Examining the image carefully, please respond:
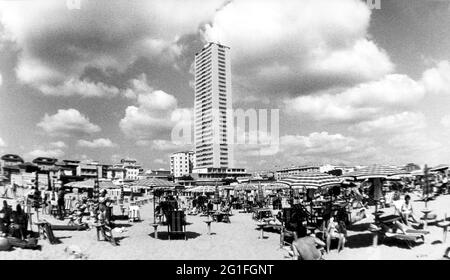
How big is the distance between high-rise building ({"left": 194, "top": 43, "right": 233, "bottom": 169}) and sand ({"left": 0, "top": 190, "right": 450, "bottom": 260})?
129m

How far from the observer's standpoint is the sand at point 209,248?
810cm

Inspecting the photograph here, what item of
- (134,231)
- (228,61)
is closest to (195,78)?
(228,61)

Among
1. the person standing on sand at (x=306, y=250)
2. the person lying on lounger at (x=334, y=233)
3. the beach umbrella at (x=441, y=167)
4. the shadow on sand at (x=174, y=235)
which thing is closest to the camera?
the person standing on sand at (x=306, y=250)

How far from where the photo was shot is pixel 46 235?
34.5ft

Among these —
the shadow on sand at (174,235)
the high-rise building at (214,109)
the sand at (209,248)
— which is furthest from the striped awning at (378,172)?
the high-rise building at (214,109)

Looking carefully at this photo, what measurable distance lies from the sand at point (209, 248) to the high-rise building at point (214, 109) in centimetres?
12890

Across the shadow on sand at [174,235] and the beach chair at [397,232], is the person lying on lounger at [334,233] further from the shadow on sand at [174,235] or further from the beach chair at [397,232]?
the shadow on sand at [174,235]

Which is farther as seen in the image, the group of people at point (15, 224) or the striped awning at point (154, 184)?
the striped awning at point (154, 184)

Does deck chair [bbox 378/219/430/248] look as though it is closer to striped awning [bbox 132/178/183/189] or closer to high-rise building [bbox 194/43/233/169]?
striped awning [bbox 132/178/183/189]

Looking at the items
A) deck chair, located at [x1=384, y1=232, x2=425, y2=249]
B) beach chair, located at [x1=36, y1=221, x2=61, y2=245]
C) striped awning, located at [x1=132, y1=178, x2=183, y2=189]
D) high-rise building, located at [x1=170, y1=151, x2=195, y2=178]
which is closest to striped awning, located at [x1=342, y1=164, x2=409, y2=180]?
deck chair, located at [x1=384, y1=232, x2=425, y2=249]

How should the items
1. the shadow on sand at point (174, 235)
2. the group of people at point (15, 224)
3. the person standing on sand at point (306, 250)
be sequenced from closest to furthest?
the person standing on sand at point (306, 250) < the group of people at point (15, 224) < the shadow on sand at point (174, 235)

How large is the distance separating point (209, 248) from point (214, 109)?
138022 mm
